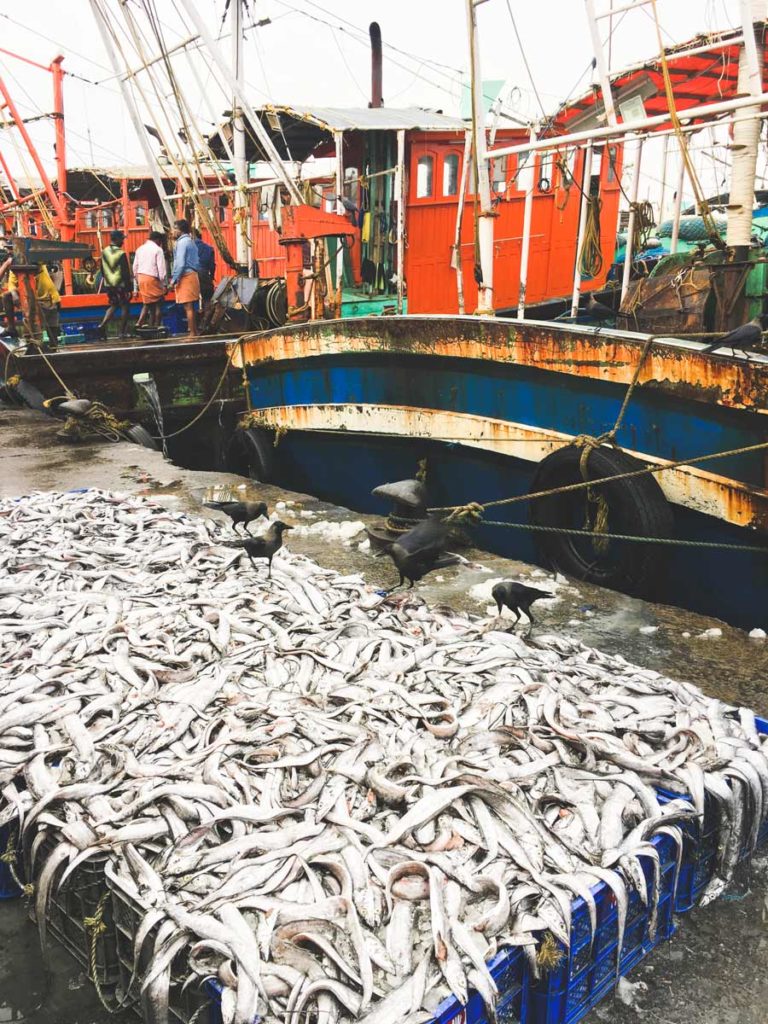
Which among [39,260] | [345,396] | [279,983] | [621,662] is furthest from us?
[39,260]

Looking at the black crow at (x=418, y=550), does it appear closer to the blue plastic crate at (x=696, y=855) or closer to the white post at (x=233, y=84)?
the blue plastic crate at (x=696, y=855)

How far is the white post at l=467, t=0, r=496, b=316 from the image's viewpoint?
6.46 meters

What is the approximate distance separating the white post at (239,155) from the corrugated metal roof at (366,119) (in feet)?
1.38

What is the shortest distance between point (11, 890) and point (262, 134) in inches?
393

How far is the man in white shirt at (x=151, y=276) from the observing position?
12.7 meters

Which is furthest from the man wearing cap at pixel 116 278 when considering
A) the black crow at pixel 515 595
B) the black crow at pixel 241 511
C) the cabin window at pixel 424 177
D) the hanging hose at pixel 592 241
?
the black crow at pixel 515 595

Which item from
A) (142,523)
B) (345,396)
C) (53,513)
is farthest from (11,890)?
(345,396)

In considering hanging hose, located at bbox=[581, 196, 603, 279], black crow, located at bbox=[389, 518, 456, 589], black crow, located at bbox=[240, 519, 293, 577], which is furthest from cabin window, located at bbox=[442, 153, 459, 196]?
black crow, located at bbox=[240, 519, 293, 577]

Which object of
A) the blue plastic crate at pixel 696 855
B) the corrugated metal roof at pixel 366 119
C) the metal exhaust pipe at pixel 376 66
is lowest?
the blue plastic crate at pixel 696 855

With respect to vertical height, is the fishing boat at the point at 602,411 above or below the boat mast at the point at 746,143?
below

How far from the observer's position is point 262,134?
1067 centimetres

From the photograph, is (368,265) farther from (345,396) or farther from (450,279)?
(345,396)

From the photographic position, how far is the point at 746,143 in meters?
5.62

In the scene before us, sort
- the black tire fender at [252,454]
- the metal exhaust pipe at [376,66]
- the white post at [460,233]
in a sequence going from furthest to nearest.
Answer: the metal exhaust pipe at [376,66] < the black tire fender at [252,454] < the white post at [460,233]
